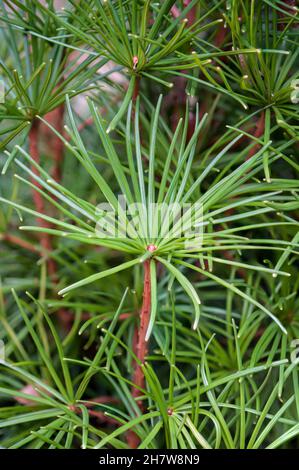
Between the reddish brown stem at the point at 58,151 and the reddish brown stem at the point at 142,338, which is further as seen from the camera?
the reddish brown stem at the point at 58,151

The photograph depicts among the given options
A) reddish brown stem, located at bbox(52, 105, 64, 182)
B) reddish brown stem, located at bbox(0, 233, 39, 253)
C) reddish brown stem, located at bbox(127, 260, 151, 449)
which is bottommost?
reddish brown stem, located at bbox(127, 260, 151, 449)

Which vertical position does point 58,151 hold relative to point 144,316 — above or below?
above

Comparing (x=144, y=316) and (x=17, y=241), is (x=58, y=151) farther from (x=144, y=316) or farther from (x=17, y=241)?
(x=144, y=316)

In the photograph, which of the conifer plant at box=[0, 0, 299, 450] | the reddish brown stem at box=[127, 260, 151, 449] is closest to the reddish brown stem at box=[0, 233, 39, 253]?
the conifer plant at box=[0, 0, 299, 450]

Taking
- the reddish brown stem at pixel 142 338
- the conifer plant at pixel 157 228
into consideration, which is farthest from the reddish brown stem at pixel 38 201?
the reddish brown stem at pixel 142 338

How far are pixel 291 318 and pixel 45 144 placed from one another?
304mm

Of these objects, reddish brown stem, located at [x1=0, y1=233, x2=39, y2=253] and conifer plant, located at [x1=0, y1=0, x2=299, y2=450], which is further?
reddish brown stem, located at [x1=0, y1=233, x2=39, y2=253]

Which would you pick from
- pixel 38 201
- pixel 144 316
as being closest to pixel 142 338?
pixel 144 316

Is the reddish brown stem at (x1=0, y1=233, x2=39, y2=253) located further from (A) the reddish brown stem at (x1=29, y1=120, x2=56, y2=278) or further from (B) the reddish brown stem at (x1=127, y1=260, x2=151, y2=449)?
(B) the reddish brown stem at (x1=127, y1=260, x2=151, y2=449)

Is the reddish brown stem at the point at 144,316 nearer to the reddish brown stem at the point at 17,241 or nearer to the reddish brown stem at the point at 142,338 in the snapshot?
the reddish brown stem at the point at 142,338

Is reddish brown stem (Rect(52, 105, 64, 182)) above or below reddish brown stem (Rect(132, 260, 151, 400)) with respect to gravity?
above

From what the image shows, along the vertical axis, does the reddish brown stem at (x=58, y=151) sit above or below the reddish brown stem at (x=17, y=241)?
above
